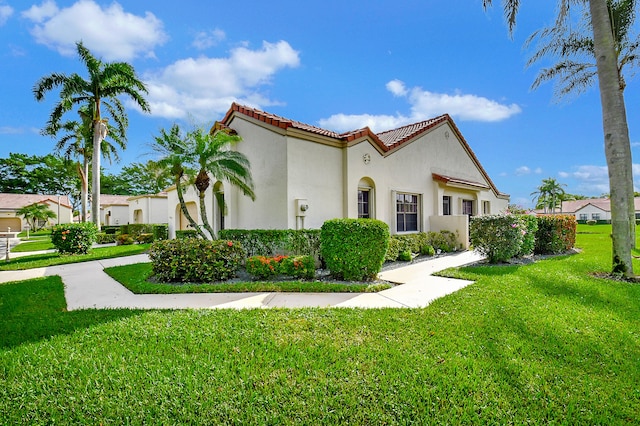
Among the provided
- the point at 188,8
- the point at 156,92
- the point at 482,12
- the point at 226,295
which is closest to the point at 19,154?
the point at 156,92

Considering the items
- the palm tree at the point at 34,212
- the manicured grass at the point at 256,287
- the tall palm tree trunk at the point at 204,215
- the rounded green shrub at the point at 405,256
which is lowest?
the manicured grass at the point at 256,287

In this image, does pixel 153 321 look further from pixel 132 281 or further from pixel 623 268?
pixel 623 268

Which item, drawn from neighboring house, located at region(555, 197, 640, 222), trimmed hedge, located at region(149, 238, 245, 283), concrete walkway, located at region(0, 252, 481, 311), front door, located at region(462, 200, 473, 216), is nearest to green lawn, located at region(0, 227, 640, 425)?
concrete walkway, located at region(0, 252, 481, 311)

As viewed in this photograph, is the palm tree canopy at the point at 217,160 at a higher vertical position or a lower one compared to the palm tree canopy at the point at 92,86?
lower

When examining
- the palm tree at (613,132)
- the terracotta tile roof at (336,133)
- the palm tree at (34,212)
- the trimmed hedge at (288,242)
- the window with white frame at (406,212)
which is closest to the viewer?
the palm tree at (613,132)

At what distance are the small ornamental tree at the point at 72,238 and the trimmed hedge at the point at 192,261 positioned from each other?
10.0 meters

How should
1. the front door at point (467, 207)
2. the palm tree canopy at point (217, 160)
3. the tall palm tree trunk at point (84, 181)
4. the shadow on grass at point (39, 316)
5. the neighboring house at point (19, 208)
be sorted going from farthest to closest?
1. the neighboring house at point (19, 208)
2. the tall palm tree trunk at point (84, 181)
3. the front door at point (467, 207)
4. the palm tree canopy at point (217, 160)
5. the shadow on grass at point (39, 316)

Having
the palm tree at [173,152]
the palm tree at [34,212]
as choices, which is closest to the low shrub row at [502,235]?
the palm tree at [173,152]

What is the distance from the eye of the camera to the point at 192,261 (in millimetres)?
7867

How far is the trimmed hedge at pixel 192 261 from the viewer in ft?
25.8

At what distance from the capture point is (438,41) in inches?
480

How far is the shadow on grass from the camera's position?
4461 mm

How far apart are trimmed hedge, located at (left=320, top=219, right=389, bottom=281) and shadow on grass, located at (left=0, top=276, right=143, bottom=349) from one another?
460 centimetres

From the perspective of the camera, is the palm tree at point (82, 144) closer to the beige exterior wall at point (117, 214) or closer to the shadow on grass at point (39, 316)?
the beige exterior wall at point (117, 214)
